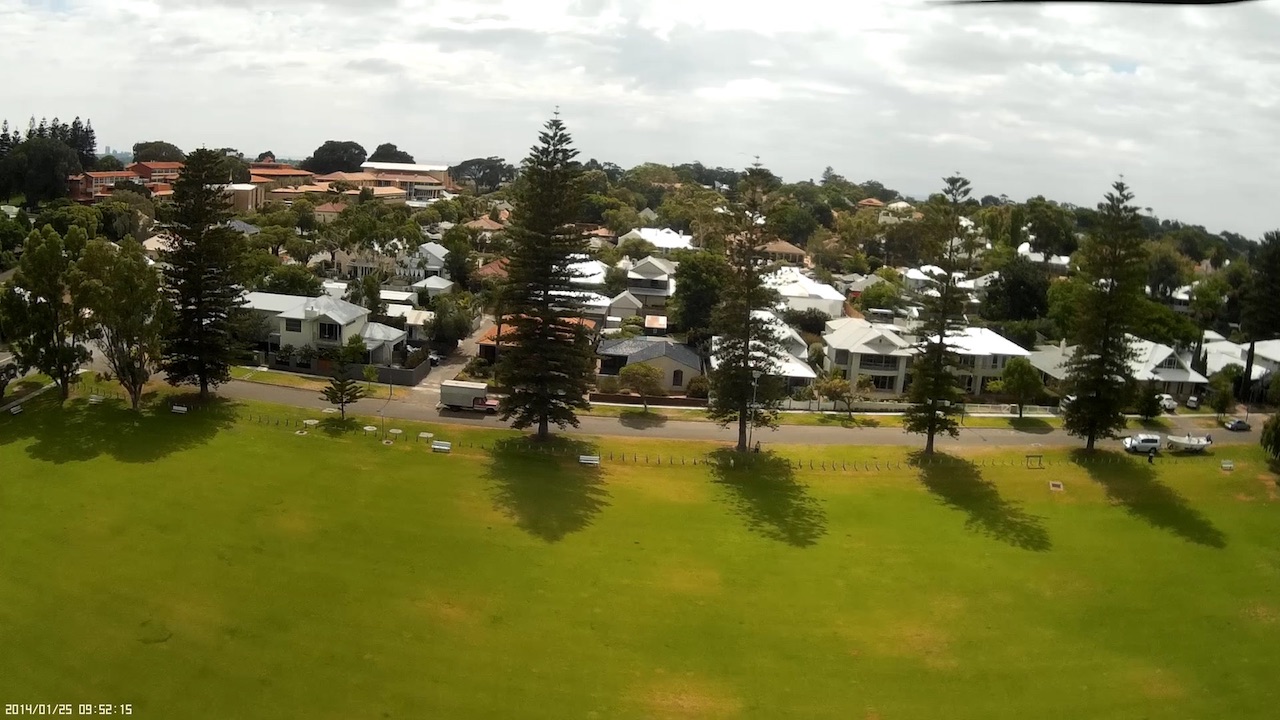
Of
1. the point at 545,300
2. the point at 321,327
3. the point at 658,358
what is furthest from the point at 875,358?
the point at 321,327

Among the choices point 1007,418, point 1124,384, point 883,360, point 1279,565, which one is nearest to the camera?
point 1279,565

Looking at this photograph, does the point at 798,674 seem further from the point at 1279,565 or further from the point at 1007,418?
the point at 1007,418

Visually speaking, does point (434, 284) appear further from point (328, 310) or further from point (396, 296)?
point (328, 310)

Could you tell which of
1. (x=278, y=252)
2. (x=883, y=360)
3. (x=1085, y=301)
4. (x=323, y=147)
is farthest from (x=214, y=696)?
(x=323, y=147)

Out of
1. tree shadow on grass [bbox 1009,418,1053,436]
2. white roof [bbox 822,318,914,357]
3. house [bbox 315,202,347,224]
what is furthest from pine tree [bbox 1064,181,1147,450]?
house [bbox 315,202,347,224]

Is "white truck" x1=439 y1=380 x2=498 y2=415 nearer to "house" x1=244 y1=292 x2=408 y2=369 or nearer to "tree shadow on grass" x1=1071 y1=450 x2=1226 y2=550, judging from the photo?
"house" x1=244 y1=292 x2=408 y2=369

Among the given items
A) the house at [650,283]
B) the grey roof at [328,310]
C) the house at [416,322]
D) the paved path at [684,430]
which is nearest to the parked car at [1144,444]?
the paved path at [684,430]
